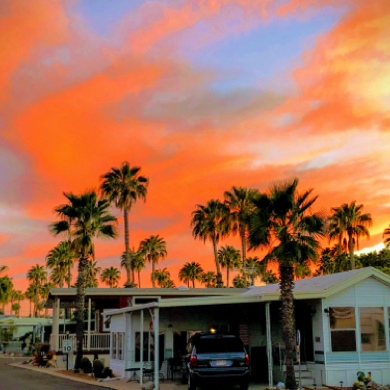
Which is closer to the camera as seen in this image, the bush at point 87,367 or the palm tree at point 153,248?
the bush at point 87,367

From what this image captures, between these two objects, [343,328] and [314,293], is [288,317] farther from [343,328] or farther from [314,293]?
[343,328]

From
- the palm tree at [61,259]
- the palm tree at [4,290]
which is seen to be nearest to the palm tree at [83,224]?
the palm tree at [4,290]

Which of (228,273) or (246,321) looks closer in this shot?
(246,321)

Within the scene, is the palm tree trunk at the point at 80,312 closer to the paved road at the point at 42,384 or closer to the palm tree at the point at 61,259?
the paved road at the point at 42,384

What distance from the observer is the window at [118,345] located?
26.5 metres

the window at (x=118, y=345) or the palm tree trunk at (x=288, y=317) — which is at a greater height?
the palm tree trunk at (x=288, y=317)

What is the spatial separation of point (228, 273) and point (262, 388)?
183 feet

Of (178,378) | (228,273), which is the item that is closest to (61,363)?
(178,378)

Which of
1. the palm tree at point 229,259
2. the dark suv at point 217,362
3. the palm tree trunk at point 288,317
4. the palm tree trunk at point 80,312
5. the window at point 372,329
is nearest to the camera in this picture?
the dark suv at point 217,362

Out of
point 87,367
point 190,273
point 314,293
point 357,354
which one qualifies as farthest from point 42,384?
point 190,273

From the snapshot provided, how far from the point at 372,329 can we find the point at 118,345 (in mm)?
12473

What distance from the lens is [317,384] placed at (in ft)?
69.8

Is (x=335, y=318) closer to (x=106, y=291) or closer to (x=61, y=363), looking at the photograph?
(x=106, y=291)

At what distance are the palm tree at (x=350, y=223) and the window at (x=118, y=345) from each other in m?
31.1
